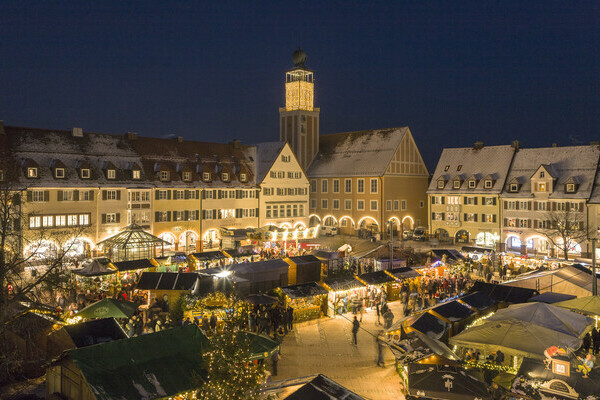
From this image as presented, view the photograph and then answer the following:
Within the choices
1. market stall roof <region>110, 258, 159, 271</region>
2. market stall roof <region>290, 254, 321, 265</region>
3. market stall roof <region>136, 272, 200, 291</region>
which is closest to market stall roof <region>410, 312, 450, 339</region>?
market stall roof <region>136, 272, 200, 291</region>

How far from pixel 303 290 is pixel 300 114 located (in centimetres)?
3915

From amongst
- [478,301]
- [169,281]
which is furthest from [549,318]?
[169,281]

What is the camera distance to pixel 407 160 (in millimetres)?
56469

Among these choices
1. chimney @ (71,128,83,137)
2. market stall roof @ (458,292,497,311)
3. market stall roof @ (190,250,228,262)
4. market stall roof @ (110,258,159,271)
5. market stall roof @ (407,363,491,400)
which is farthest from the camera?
chimney @ (71,128,83,137)

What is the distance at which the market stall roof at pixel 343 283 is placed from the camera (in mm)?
25109

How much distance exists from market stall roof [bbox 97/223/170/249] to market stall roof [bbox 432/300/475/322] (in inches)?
875

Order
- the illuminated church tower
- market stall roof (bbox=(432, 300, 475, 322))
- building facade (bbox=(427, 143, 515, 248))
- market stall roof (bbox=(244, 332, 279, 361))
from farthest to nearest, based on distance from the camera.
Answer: the illuminated church tower, building facade (bbox=(427, 143, 515, 248)), market stall roof (bbox=(432, 300, 475, 322)), market stall roof (bbox=(244, 332, 279, 361))

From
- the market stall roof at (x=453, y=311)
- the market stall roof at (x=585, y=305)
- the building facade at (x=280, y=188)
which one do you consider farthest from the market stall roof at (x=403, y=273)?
the building facade at (x=280, y=188)

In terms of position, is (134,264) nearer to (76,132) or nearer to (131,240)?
(131,240)

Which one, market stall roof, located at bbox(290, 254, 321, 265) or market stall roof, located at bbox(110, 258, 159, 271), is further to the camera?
market stall roof, located at bbox(290, 254, 321, 265)

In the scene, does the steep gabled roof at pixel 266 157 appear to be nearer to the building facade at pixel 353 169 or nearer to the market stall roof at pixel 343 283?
the building facade at pixel 353 169

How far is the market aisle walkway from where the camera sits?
52.9 feet

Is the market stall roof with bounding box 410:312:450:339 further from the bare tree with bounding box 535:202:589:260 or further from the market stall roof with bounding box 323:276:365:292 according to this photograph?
the bare tree with bounding box 535:202:589:260

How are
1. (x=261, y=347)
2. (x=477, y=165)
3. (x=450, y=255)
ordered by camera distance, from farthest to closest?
1. (x=477, y=165)
2. (x=450, y=255)
3. (x=261, y=347)
